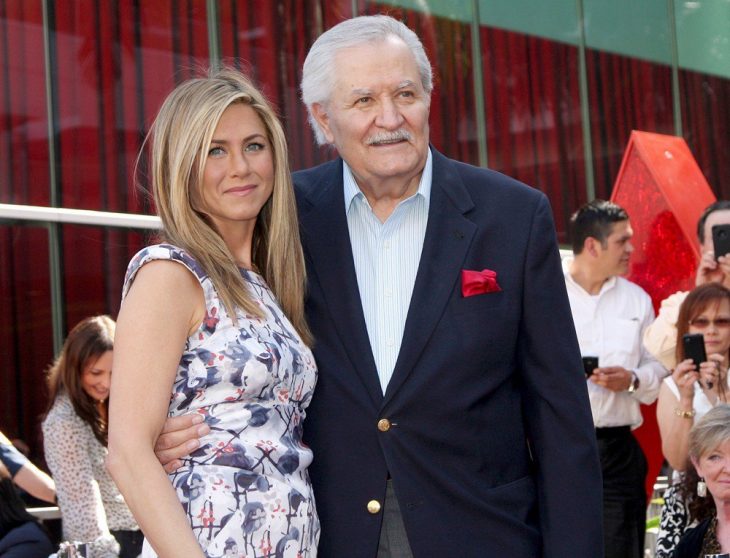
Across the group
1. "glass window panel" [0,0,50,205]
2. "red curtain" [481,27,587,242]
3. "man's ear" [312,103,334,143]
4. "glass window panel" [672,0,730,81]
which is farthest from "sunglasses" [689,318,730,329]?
"glass window panel" [672,0,730,81]

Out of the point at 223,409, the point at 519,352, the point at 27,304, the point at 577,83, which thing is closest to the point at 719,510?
the point at 519,352

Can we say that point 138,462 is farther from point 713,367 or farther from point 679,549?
A: point 713,367

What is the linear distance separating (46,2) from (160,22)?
31.0 inches

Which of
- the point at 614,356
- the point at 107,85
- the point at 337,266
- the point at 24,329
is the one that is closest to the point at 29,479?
the point at 24,329

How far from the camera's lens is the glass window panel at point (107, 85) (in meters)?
7.35

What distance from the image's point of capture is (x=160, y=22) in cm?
785

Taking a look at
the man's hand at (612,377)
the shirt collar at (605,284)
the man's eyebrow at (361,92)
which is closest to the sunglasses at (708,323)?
the man's hand at (612,377)

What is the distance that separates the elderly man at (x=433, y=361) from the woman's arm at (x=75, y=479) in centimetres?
272

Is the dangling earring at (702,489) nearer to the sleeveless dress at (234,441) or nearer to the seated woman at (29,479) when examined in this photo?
the sleeveless dress at (234,441)

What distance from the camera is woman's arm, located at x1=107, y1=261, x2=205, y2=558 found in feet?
8.25

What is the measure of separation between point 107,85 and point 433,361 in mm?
5158

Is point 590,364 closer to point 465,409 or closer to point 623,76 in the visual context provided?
point 465,409

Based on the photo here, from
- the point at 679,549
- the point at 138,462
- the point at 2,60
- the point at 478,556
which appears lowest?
the point at 679,549

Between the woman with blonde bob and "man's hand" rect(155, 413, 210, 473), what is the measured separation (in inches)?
0.6
